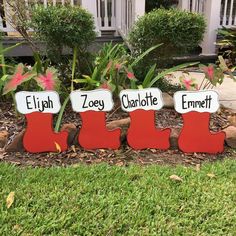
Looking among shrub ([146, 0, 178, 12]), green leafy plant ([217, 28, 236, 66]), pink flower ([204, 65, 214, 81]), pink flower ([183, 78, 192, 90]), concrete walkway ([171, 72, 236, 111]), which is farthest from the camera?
shrub ([146, 0, 178, 12])

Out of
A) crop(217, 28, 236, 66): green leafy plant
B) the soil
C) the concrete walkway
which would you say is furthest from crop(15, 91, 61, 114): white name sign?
crop(217, 28, 236, 66): green leafy plant

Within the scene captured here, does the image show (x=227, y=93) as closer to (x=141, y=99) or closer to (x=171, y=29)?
(x=171, y=29)

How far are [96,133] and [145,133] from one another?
0.41 metres

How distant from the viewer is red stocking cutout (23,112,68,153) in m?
3.05

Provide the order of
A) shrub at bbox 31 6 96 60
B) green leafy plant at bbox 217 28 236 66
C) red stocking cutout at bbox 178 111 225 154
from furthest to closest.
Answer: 1. green leafy plant at bbox 217 28 236 66
2. shrub at bbox 31 6 96 60
3. red stocking cutout at bbox 178 111 225 154

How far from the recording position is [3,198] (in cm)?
252

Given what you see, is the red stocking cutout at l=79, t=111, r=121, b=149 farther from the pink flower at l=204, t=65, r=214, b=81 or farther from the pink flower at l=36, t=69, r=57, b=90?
the pink flower at l=204, t=65, r=214, b=81

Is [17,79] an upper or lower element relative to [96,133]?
upper

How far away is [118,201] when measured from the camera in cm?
251

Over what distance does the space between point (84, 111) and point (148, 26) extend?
1232mm

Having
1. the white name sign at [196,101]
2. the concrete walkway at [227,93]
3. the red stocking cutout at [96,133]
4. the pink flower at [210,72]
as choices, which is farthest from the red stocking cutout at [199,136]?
the concrete walkway at [227,93]

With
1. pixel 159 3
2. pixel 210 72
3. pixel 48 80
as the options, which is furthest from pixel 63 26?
pixel 159 3

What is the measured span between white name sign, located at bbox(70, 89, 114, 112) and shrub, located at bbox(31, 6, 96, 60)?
2.66 feet

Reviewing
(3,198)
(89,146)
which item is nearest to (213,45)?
(89,146)
